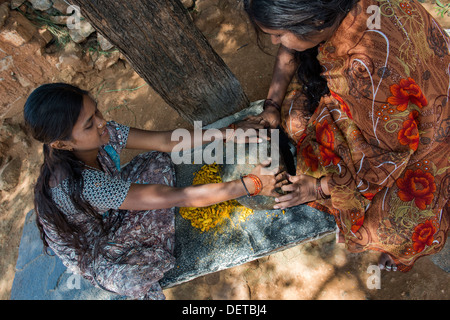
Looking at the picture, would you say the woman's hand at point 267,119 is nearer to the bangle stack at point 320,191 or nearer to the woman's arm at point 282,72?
the woman's arm at point 282,72

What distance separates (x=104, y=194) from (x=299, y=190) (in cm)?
126

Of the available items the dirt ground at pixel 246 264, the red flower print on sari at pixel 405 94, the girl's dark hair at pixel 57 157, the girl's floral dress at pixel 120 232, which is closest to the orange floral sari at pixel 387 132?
the red flower print on sari at pixel 405 94

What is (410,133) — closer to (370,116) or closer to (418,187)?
(370,116)

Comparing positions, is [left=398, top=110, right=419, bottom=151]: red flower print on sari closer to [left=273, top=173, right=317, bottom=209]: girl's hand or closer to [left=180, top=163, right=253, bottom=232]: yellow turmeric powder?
[left=273, top=173, right=317, bottom=209]: girl's hand

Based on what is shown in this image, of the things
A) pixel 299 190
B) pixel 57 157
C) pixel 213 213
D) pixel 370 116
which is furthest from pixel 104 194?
pixel 370 116

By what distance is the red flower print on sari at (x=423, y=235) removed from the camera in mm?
1898

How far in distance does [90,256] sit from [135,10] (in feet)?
5.60

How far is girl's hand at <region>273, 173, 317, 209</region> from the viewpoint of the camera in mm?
2154

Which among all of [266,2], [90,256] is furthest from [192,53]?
[90,256]

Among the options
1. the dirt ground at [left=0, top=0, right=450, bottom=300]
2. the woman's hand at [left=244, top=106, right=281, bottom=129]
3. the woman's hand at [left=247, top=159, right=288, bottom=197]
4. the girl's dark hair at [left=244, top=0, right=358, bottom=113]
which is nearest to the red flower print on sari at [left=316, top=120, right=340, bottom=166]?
the woman's hand at [left=247, top=159, right=288, bottom=197]

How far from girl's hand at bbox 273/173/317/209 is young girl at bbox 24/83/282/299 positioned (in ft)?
0.36

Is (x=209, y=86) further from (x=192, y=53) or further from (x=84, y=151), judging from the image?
(x=84, y=151)
